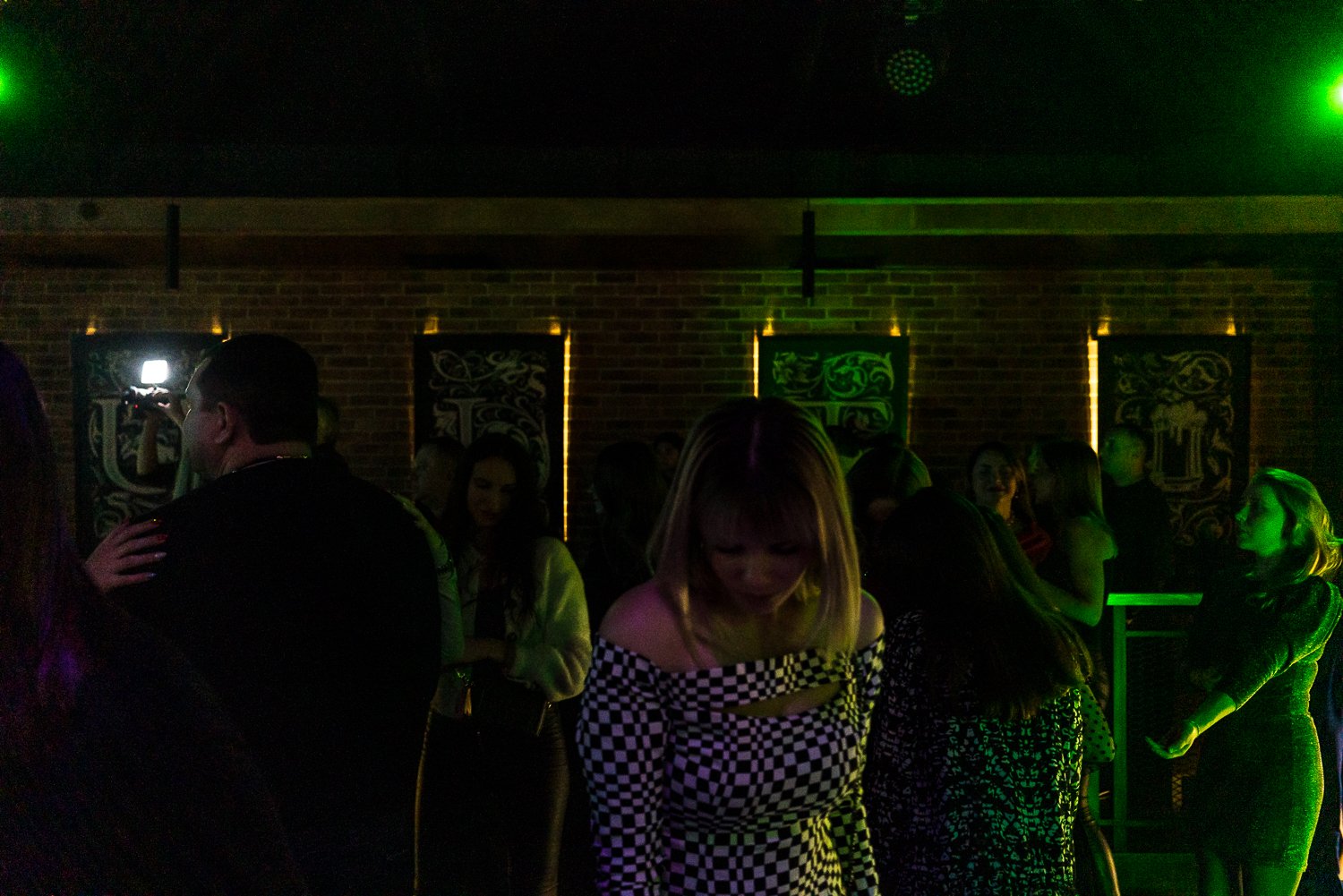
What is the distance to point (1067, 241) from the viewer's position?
18.7ft

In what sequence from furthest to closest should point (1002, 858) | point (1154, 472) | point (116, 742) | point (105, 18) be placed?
point (1154, 472)
point (105, 18)
point (1002, 858)
point (116, 742)

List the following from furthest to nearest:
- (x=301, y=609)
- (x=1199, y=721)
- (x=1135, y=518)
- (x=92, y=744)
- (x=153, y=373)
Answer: (x=153, y=373)
(x=1135, y=518)
(x=1199, y=721)
(x=301, y=609)
(x=92, y=744)

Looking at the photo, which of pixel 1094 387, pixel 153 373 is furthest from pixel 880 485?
pixel 153 373

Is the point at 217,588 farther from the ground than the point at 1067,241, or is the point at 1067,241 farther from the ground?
the point at 1067,241

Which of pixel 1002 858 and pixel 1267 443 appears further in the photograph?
pixel 1267 443

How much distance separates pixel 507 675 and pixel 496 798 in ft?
1.27

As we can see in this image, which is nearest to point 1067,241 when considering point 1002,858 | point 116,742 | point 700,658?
point 1002,858

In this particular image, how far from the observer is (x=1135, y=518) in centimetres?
534

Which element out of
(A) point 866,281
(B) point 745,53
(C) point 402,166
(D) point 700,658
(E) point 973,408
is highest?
(B) point 745,53

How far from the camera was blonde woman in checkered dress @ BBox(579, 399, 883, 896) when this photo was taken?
1567 mm

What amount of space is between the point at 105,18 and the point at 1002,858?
5.55 metres

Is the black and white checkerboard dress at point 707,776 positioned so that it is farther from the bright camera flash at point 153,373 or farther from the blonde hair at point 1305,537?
the bright camera flash at point 153,373

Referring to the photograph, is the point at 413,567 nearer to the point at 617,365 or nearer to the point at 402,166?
the point at 617,365

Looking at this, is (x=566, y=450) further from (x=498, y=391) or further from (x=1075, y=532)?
(x=1075, y=532)
